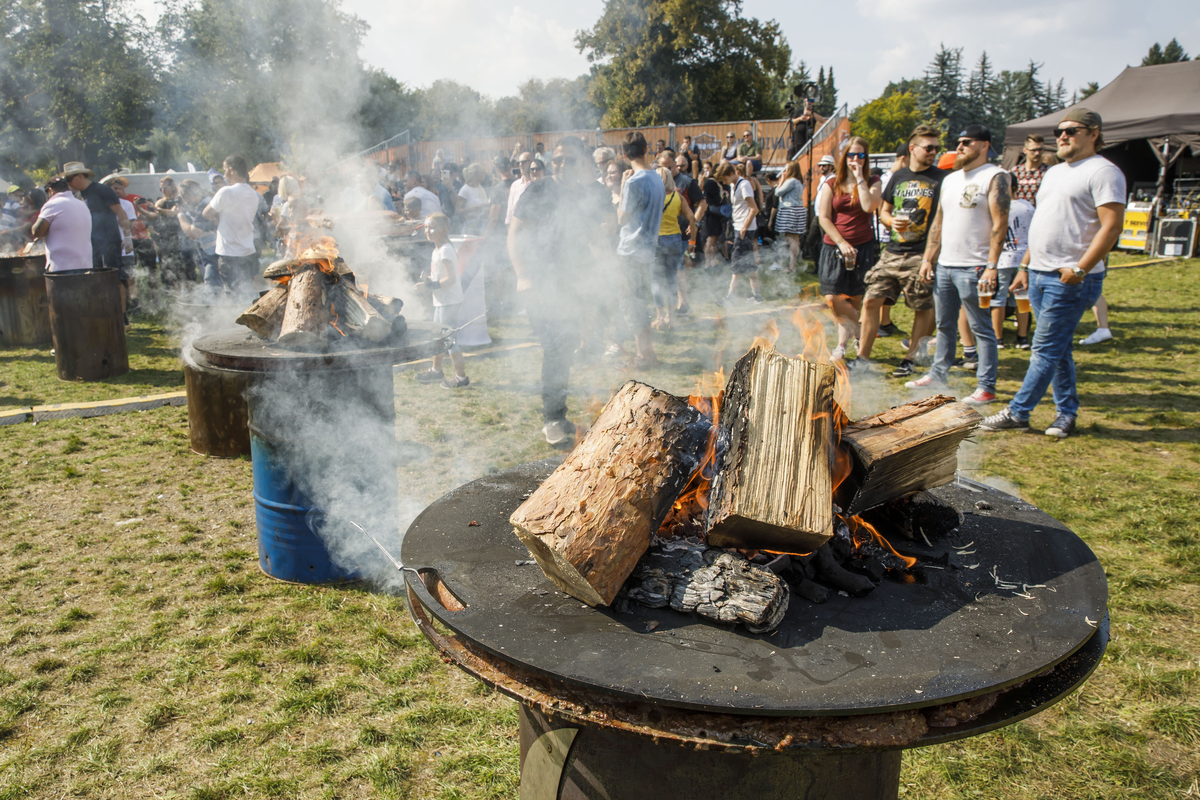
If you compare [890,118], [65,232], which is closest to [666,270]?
[65,232]

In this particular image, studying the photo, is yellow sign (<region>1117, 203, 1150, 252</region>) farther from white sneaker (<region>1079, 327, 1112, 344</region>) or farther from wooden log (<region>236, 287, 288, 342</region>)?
wooden log (<region>236, 287, 288, 342</region>)

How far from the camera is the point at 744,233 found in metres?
12.0

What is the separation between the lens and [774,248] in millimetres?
14539

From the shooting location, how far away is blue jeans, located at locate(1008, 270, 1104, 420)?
5105 mm

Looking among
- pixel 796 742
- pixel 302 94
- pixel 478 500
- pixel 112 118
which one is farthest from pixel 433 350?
pixel 112 118

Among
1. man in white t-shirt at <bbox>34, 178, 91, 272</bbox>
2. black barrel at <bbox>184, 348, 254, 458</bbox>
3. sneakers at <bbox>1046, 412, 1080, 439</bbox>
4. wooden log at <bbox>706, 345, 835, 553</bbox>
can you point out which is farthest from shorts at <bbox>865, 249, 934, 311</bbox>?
man in white t-shirt at <bbox>34, 178, 91, 272</bbox>

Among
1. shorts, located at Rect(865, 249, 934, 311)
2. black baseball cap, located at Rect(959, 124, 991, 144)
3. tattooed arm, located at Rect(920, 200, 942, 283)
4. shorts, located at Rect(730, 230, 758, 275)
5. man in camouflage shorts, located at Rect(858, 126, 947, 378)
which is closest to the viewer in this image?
black baseball cap, located at Rect(959, 124, 991, 144)

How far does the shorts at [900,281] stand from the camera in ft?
22.9

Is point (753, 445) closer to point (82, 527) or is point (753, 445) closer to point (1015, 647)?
point (1015, 647)

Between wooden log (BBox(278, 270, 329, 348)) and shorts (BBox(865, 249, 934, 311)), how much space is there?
5383mm

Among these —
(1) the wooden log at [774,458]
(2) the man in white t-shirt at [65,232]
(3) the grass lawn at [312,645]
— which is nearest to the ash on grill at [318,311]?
(3) the grass lawn at [312,645]

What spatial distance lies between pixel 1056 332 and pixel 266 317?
5094mm

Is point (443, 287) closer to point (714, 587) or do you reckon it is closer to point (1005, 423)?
point (1005, 423)

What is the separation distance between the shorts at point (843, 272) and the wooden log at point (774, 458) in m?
5.58
